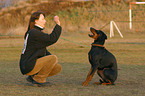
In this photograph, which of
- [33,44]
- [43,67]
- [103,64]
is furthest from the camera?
[103,64]

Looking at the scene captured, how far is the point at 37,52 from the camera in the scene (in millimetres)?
5695

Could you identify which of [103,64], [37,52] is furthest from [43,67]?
[103,64]

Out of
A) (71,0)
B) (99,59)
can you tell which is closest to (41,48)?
(99,59)

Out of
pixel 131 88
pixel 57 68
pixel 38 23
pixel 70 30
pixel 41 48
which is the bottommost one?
pixel 70 30

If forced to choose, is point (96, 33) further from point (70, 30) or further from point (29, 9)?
point (29, 9)

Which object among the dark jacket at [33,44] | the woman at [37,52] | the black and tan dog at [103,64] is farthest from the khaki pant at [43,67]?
the black and tan dog at [103,64]

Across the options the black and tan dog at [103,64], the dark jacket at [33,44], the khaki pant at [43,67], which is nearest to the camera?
the dark jacket at [33,44]

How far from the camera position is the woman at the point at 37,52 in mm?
5582

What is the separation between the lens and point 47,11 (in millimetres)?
40531

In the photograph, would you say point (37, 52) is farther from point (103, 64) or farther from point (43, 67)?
point (103, 64)

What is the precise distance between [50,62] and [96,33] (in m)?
1.11

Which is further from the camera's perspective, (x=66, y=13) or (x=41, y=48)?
(x=66, y=13)

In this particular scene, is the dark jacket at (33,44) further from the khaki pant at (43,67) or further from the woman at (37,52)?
the khaki pant at (43,67)

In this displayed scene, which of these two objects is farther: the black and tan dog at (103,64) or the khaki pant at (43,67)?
the black and tan dog at (103,64)
